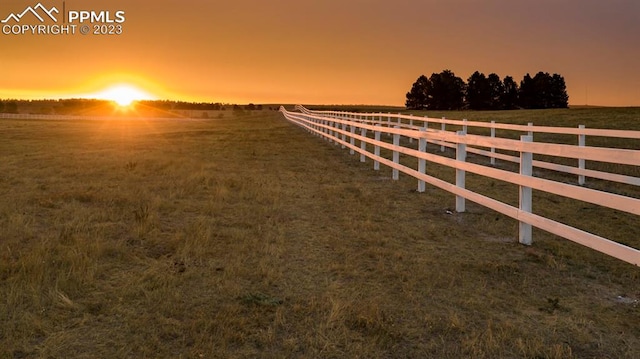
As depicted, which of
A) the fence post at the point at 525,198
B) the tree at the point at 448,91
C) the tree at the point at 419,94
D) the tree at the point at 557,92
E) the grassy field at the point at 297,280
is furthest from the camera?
the tree at the point at 419,94

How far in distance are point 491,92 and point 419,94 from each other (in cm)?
1589

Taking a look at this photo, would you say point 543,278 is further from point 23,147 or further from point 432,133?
point 23,147

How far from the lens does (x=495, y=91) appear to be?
3757 inches

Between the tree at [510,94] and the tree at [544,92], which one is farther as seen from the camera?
the tree at [510,94]

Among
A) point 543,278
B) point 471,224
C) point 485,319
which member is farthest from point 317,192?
point 485,319

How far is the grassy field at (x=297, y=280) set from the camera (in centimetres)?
349

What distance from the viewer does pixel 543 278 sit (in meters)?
4.85

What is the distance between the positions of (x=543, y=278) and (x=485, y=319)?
1363 mm

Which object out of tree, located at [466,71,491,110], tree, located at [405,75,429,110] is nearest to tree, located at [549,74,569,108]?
tree, located at [466,71,491,110]

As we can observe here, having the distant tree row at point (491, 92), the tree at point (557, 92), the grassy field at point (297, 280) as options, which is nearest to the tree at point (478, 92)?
the distant tree row at point (491, 92)

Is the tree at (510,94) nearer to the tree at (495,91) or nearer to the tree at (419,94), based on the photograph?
the tree at (495,91)

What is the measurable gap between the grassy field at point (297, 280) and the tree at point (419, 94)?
324ft

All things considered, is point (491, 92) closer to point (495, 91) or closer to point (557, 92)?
point (495, 91)

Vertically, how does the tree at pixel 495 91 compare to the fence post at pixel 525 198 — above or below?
above
